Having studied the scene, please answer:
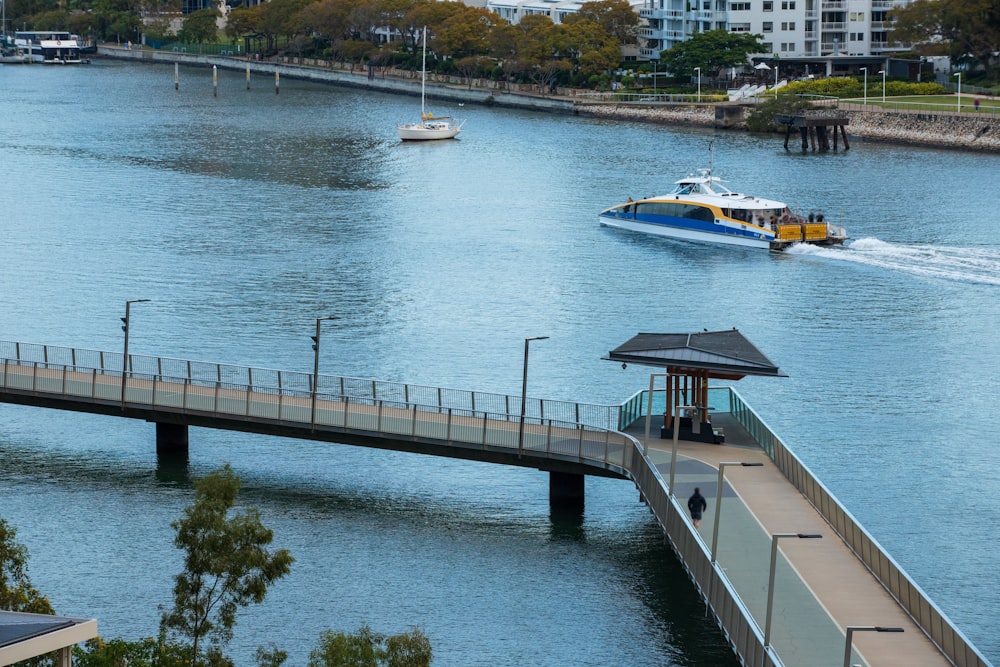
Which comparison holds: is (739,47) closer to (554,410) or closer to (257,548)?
(554,410)

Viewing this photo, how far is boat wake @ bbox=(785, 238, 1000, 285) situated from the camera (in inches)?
3194

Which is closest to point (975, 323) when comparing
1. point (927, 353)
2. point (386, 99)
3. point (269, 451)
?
point (927, 353)

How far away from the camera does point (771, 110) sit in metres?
144

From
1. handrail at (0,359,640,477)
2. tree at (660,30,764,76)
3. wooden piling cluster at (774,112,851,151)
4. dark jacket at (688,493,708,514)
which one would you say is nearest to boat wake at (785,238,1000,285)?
handrail at (0,359,640,477)

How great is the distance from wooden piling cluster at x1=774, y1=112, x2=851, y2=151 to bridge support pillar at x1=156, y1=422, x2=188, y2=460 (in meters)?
90.0

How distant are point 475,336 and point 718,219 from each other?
2771 centimetres

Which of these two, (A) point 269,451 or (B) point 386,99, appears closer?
(A) point 269,451

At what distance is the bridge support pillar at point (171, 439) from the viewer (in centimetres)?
5109

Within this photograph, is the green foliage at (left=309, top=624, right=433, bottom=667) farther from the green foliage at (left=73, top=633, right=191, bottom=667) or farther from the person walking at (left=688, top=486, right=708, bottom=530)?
the person walking at (left=688, top=486, right=708, bottom=530)

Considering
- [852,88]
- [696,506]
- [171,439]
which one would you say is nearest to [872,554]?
[696,506]

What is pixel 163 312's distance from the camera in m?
72.3

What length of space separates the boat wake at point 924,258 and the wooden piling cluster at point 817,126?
4545 centimetres

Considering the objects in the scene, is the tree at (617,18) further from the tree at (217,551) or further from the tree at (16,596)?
the tree at (16,596)

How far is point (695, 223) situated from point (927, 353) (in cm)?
2915
